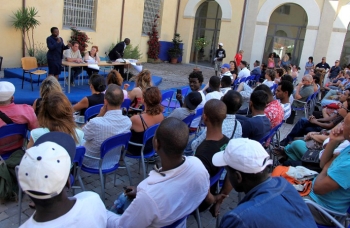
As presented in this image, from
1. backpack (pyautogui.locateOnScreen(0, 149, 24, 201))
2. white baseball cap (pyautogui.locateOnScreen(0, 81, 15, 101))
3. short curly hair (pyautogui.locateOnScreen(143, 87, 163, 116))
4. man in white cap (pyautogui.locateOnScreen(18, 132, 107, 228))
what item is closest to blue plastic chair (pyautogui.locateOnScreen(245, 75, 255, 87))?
short curly hair (pyautogui.locateOnScreen(143, 87, 163, 116))

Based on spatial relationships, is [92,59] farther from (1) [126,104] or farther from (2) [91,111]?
(2) [91,111]

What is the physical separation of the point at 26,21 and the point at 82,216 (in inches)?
385

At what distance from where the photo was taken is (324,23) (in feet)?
46.7

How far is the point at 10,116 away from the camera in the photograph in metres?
3.13

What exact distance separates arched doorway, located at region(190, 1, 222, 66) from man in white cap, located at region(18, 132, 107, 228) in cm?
1816

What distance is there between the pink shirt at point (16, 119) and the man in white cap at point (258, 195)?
2285 mm

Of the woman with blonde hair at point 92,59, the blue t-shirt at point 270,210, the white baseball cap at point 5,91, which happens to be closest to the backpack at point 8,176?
the white baseball cap at point 5,91

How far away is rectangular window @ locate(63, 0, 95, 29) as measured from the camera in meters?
11.7

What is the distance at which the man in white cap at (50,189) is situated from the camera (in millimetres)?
1271

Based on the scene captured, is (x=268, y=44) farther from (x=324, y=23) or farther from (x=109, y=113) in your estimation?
(x=109, y=113)

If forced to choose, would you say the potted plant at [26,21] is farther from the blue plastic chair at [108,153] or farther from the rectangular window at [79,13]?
the blue plastic chair at [108,153]

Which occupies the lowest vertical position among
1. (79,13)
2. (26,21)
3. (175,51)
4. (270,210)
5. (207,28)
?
(270,210)

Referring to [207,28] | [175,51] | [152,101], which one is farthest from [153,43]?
[152,101]

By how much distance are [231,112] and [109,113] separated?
1.35m
